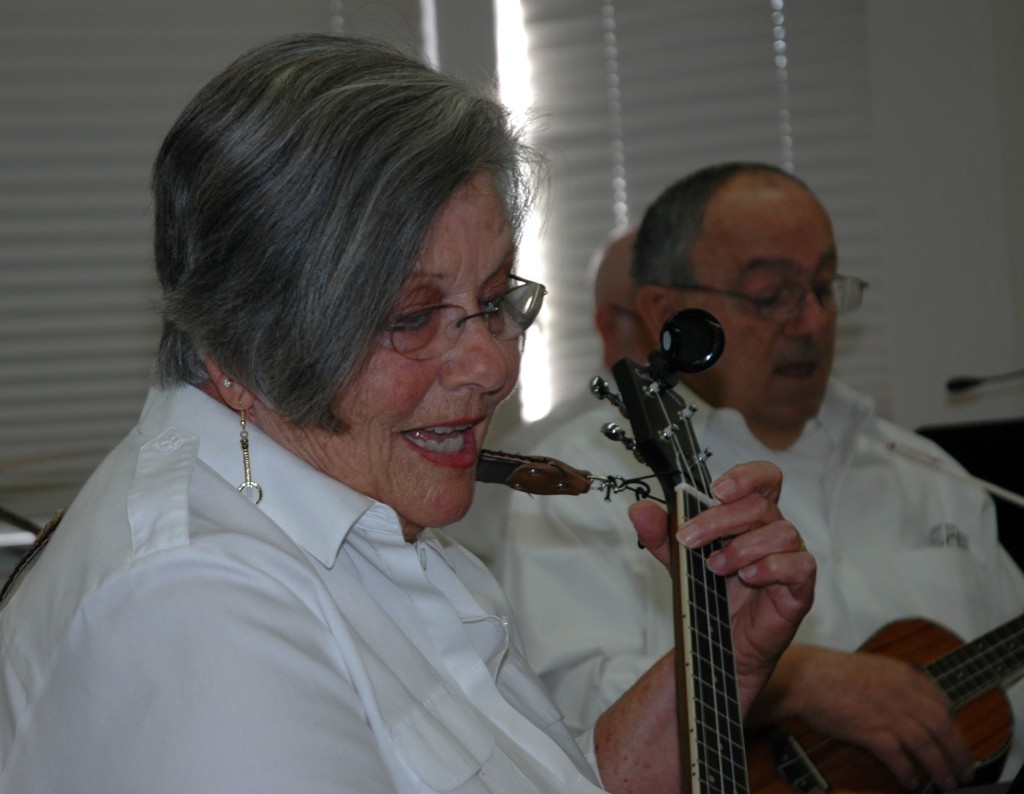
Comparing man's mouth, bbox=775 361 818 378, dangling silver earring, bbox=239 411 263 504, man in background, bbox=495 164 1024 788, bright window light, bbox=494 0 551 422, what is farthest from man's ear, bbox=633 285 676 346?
dangling silver earring, bbox=239 411 263 504

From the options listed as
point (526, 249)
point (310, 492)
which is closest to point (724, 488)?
point (310, 492)

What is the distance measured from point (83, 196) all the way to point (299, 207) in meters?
2.30

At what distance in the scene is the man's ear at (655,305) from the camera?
2.30 metres

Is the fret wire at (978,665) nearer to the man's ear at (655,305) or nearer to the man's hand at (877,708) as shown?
the man's hand at (877,708)

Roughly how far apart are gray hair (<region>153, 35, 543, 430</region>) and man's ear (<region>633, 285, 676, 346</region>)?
48.4 inches

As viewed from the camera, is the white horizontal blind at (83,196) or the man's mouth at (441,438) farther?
the white horizontal blind at (83,196)

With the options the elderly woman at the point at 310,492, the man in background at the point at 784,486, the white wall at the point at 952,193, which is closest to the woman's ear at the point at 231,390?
the elderly woman at the point at 310,492

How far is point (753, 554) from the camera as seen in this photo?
126cm

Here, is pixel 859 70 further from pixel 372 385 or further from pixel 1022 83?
pixel 372 385

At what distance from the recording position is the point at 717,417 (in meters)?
2.21

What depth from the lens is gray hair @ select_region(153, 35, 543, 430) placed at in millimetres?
1029

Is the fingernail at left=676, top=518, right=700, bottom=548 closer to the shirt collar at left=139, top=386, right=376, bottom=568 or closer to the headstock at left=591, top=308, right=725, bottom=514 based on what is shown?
the headstock at left=591, top=308, right=725, bottom=514

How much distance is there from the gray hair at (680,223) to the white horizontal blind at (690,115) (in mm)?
954

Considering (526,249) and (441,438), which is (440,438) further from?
(526,249)
